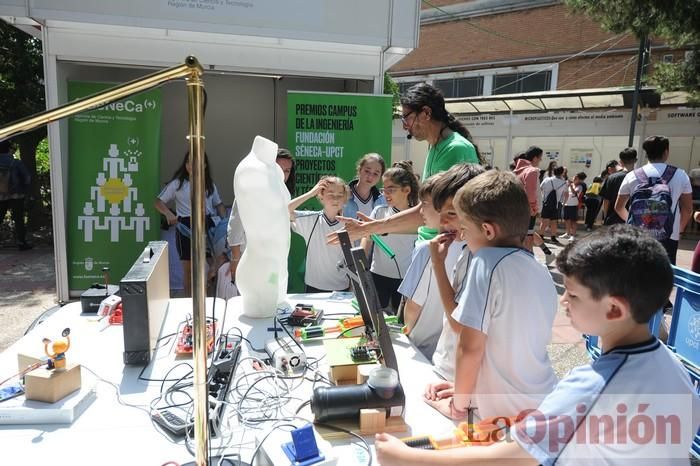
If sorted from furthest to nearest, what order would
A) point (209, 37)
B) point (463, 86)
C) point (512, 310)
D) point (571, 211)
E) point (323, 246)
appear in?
point (463, 86), point (571, 211), point (209, 37), point (323, 246), point (512, 310)

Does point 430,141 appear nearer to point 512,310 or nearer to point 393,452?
point 512,310

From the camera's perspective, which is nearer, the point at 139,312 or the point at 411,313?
the point at 139,312

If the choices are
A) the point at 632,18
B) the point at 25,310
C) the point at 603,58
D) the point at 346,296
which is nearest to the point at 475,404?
the point at 346,296

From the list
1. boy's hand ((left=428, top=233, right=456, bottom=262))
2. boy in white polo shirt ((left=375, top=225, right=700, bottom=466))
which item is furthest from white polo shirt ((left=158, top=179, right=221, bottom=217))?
boy in white polo shirt ((left=375, top=225, right=700, bottom=466))

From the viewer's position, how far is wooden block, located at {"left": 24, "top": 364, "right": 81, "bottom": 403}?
1361 millimetres

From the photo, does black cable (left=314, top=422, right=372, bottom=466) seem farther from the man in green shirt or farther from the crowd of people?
the man in green shirt

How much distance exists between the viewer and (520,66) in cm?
1645

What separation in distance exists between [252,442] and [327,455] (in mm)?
248

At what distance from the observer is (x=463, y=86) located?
1809 centimetres

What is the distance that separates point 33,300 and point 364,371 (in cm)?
462

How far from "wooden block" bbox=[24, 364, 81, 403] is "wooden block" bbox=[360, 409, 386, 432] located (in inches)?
36.2

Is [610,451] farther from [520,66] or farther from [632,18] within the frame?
[520,66]

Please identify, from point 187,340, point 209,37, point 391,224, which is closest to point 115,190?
point 209,37

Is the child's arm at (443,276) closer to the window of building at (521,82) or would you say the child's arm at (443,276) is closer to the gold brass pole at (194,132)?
the gold brass pole at (194,132)
